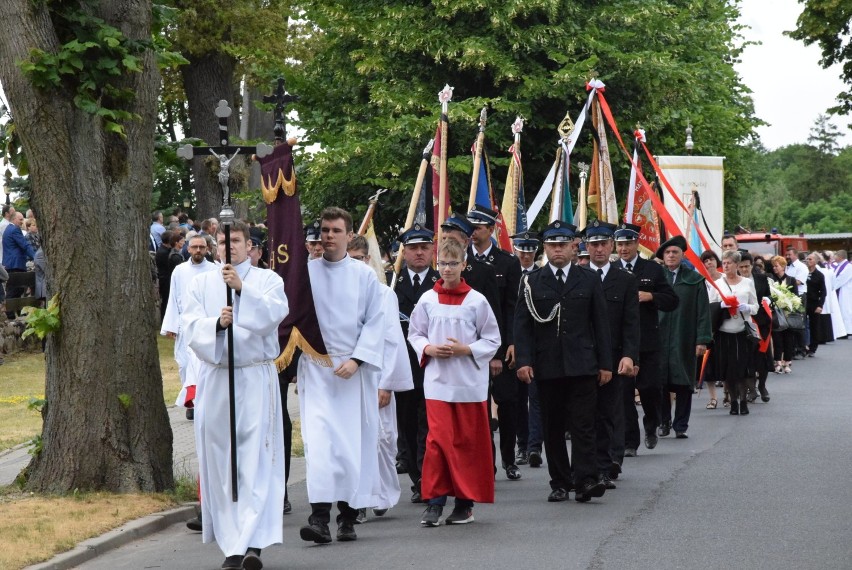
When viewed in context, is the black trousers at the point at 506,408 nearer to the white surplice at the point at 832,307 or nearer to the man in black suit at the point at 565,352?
the man in black suit at the point at 565,352

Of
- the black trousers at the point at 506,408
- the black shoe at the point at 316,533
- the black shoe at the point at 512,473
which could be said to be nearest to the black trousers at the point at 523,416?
the black trousers at the point at 506,408

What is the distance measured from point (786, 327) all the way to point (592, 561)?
15189 mm

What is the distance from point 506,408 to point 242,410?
3.97 meters

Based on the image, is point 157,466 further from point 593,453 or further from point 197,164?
point 197,164

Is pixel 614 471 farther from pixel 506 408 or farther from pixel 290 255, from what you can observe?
pixel 290 255

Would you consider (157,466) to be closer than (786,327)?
Yes

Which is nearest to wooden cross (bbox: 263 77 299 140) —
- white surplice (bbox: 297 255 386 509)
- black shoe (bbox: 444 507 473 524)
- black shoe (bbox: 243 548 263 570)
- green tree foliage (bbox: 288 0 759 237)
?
white surplice (bbox: 297 255 386 509)

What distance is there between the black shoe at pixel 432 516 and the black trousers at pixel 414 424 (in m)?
1.38

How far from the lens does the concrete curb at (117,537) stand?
8.38 m

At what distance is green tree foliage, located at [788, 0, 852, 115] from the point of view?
2397cm

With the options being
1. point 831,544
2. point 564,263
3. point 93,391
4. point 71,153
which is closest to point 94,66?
point 71,153

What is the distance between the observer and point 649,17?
29781mm

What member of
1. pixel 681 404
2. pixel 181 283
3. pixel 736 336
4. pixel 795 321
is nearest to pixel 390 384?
pixel 181 283

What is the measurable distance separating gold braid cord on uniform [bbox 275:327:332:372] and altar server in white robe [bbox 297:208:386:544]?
0.06 metres
